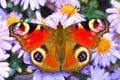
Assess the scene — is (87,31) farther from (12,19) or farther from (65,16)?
(12,19)

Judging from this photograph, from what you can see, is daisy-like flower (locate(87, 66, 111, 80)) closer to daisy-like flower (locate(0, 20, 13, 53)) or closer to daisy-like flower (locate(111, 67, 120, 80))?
daisy-like flower (locate(111, 67, 120, 80))

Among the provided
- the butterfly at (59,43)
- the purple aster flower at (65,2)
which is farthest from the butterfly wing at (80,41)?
the purple aster flower at (65,2)

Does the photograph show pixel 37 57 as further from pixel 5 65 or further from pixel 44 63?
pixel 5 65

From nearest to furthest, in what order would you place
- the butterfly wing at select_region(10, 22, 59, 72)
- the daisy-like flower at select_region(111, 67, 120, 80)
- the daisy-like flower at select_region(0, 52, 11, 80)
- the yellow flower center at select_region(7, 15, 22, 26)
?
the butterfly wing at select_region(10, 22, 59, 72) → the daisy-like flower at select_region(0, 52, 11, 80) → the daisy-like flower at select_region(111, 67, 120, 80) → the yellow flower center at select_region(7, 15, 22, 26)

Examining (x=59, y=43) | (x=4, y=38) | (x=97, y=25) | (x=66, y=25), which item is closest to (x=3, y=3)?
(x=4, y=38)

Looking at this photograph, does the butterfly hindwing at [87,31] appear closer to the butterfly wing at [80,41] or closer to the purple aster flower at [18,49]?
the butterfly wing at [80,41]

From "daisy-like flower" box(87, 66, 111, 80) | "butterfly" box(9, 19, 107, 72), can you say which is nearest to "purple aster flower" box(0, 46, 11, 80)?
"butterfly" box(9, 19, 107, 72)

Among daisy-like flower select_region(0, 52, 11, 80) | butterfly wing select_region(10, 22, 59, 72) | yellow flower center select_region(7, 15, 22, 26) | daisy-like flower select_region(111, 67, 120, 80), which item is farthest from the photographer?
yellow flower center select_region(7, 15, 22, 26)

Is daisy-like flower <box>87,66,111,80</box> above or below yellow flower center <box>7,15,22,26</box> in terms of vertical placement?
below
